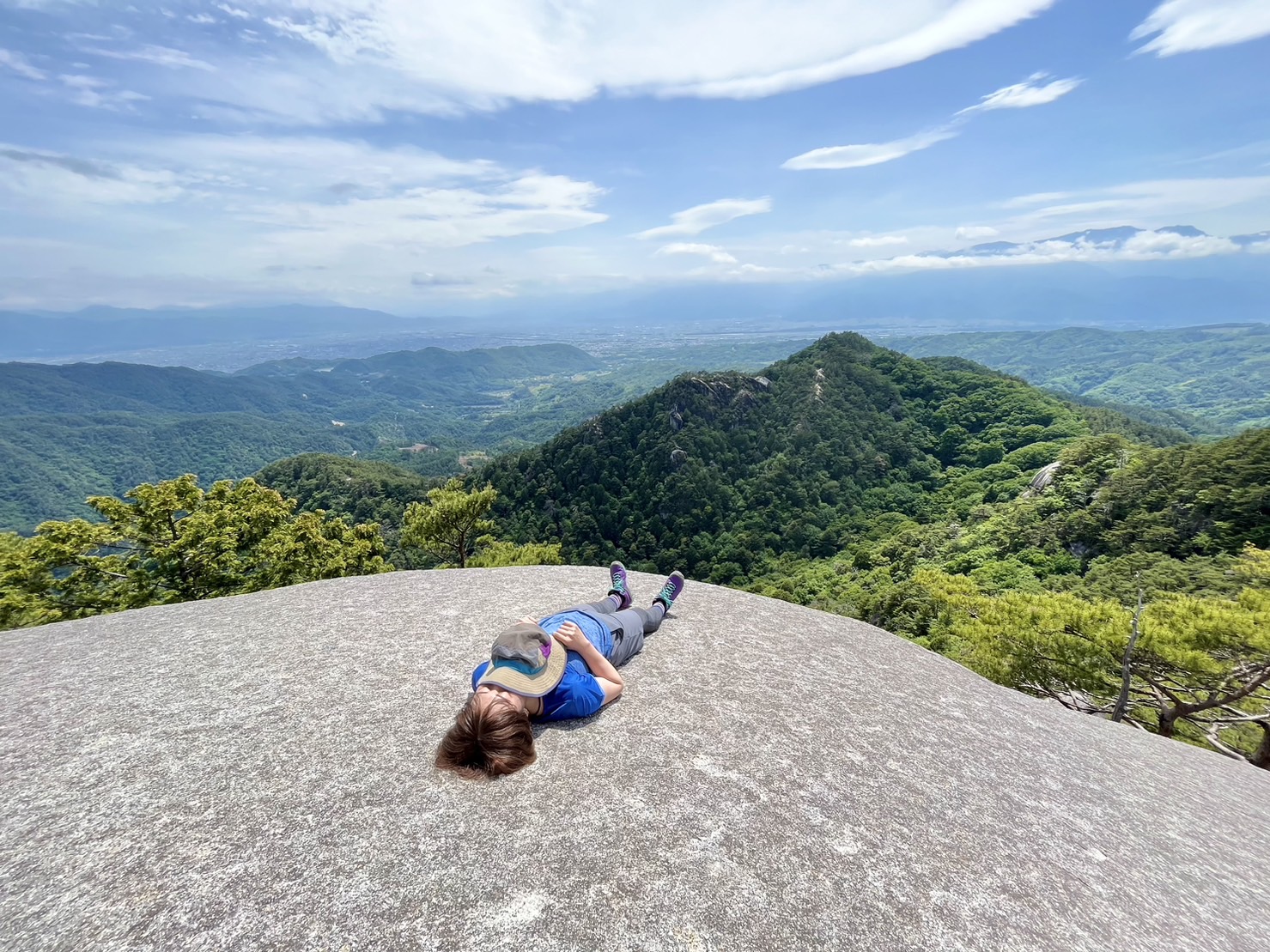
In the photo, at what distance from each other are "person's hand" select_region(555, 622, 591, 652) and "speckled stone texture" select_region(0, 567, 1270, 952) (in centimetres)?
100

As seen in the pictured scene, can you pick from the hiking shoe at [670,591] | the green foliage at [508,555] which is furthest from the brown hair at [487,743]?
the green foliage at [508,555]

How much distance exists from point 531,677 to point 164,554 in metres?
23.9

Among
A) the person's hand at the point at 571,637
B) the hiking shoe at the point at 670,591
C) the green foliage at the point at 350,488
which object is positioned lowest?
the green foliage at the point at 350,488

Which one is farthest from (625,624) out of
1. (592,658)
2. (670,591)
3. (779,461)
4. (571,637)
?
(779,461)

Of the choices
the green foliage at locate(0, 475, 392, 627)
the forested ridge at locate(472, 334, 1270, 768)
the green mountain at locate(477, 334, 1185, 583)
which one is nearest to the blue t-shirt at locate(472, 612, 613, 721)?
the forested ridge at locate(472, 334, 1270, 768)

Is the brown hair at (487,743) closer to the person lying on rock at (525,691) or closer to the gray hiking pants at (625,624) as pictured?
the person lying on rock at (525,691)

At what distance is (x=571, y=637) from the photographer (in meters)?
7.16

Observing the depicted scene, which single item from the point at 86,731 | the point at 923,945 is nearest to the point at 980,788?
the point at 923,945

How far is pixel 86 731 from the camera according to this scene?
6.95 metres

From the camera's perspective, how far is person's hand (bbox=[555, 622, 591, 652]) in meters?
7.14

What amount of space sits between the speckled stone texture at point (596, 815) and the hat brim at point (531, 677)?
Answer: 795 millimetres

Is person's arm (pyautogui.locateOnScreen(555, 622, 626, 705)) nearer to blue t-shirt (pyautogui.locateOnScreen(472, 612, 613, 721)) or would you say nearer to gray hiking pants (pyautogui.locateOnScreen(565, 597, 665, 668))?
blue t-shirt (pyautogui.locateOnScreen(472, 612, 613, 721))

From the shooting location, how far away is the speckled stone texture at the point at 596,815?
457cm

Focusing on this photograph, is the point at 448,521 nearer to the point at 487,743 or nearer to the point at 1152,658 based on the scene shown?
the point at 487,743
